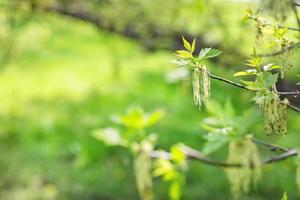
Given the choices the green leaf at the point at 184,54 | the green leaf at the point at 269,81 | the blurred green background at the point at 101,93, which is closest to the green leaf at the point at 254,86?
the green leaf at the point at 269,81

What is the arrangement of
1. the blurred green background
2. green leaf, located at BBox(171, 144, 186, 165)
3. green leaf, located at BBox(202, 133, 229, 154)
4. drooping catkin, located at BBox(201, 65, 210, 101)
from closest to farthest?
drooping catkin, located at BBox(201, 65, 210, 101) → green leaf, located at BBox(202, 133, 229, 154) → green leaf, located at BBox(171, 144, 186, 165) → the blurred green background

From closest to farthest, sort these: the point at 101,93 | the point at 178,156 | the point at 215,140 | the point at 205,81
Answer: the point at 205,81 < the point at 215,140 < the point at 178,156 < the point at 101,93

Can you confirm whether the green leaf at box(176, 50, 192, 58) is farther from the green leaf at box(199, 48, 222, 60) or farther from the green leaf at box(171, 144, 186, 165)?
the green leaf at box(171, 144, 186, 165)

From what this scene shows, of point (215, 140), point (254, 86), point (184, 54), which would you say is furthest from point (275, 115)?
point (215, 140)

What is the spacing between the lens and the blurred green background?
291 centimetres

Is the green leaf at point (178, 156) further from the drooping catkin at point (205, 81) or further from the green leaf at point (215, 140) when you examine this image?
the drooping catkin at point (205, 81)

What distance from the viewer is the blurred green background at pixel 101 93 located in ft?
9.55

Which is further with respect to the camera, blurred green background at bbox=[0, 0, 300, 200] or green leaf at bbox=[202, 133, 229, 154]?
blurred green background at bbox=[0, 0, 300, 200]

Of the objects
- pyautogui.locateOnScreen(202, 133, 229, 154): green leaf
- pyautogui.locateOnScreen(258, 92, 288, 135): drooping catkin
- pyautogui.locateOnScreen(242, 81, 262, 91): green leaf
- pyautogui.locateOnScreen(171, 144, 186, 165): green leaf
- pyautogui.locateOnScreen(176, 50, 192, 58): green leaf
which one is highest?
pyautogui.locateOnScreen(176, 50, 192, 58): green leaf

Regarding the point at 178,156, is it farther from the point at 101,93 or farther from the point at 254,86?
the point at 101,93

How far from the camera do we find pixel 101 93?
5.00m

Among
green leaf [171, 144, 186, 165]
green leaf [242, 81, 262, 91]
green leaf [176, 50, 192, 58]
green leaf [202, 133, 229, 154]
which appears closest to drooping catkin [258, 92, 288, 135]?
green leaf [242, 81, 262, 91]

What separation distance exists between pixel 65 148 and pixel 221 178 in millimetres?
1093

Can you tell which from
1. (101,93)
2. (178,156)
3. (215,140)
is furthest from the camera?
(101,93)
